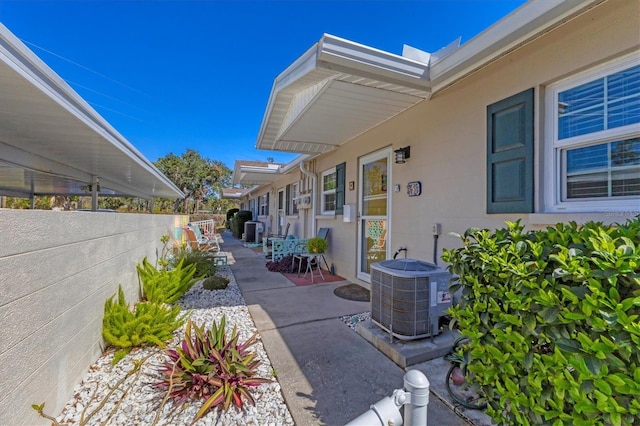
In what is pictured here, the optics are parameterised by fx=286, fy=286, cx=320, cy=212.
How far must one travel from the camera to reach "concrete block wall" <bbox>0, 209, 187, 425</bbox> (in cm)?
144

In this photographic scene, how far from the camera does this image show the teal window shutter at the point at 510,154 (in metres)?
2.67

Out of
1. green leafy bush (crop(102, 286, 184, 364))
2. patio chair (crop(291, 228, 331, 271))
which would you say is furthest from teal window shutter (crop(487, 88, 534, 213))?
patio chair (crop(291, 228, 331, 271))

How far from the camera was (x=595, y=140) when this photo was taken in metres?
2.31

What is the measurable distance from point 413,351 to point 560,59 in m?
2.91

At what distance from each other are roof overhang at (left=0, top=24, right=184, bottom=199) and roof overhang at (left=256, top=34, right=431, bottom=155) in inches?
85.1

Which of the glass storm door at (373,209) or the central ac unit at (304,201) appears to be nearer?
the glass storm door at (373,209)

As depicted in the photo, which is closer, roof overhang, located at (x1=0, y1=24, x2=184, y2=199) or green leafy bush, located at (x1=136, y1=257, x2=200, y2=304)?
roof overhang, located at (x1=0, y1=24, x2=184, y2=199)

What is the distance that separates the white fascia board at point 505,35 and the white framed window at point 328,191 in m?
3.91

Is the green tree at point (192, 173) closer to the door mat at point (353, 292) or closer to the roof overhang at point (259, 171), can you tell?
the roof overhang at point (259, 171)

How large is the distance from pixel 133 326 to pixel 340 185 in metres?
4.59

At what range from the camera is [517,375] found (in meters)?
1.48

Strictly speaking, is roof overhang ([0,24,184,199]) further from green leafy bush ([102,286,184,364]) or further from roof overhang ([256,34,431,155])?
roof overhang ([256,34,431,155])

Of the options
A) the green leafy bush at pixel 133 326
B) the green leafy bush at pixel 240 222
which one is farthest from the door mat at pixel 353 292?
the green leafy bush at pixel 240 222

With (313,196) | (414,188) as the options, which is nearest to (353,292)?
(414,188)
